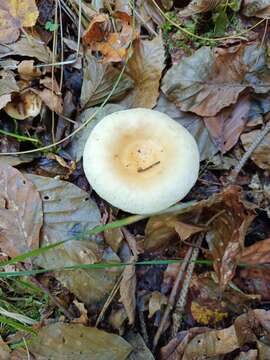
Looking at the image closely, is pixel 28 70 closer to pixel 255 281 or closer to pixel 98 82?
pixel 98 82

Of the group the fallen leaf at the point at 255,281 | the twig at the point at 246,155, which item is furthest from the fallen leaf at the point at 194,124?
the fallen leaf at the point at 255,281

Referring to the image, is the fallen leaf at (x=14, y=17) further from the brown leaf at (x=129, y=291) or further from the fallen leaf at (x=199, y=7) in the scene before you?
the brown leaf at (x=129, y=291)

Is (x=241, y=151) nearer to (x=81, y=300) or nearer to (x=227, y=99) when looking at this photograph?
(x=227, y=99)

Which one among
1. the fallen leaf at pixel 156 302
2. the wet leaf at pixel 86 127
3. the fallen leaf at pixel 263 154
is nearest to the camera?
the fallen leaf at pixel 156 302

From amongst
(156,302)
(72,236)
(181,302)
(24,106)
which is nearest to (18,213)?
(72,236)

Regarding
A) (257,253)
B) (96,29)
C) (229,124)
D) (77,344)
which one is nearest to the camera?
(77,344)

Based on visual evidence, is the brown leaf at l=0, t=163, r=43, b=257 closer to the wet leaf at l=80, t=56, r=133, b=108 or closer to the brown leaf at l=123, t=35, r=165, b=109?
the wet leaf at l=80, t=56, r=133, b=108
